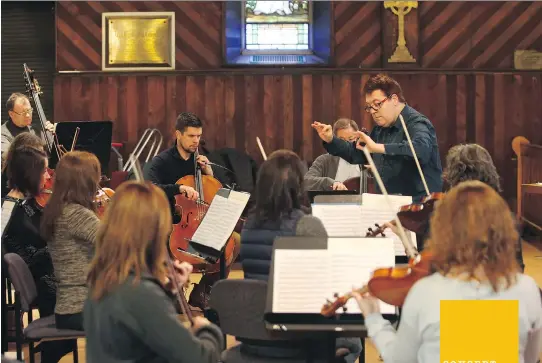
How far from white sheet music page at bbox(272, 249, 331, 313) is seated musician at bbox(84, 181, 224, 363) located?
1.16 feet

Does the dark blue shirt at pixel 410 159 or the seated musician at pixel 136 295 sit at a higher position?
the dark blue shirt at pixel 410 159

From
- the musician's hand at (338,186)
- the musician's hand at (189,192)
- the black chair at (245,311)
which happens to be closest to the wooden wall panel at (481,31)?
the musician's hand at (338,186)

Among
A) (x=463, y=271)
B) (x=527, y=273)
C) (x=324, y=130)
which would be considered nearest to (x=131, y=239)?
(x=463, y=271)

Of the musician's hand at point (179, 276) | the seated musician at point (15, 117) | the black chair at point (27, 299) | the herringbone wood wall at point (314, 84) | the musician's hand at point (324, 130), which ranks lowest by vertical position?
the black chair at point (27, 299)

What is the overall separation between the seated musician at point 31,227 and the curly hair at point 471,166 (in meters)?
2.06

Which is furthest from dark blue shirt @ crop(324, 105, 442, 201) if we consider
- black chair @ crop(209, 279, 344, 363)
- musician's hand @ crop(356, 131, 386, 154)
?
black chair @ crop(209, 279, 344, 363)

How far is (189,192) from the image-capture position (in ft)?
16.3

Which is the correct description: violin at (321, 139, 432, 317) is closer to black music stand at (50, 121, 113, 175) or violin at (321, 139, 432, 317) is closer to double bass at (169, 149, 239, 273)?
double bass at (169, 149, 239, 273)

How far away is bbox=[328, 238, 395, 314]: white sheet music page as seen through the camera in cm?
268

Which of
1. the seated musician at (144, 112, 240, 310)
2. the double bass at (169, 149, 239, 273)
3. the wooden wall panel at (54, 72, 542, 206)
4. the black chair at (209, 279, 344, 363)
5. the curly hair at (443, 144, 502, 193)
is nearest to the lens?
the black chair at (209, 279, 344, 363)

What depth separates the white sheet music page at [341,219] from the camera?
3.48 meters

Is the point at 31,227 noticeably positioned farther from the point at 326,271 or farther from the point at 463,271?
the point at 463,271

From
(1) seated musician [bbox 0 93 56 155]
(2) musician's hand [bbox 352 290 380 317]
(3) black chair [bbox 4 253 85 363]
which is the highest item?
(1) seated musician [bbox 0 93 56 155]

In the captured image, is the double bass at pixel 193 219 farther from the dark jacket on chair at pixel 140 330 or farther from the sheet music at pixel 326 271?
the dark jacket on chair at pixel 140 330
